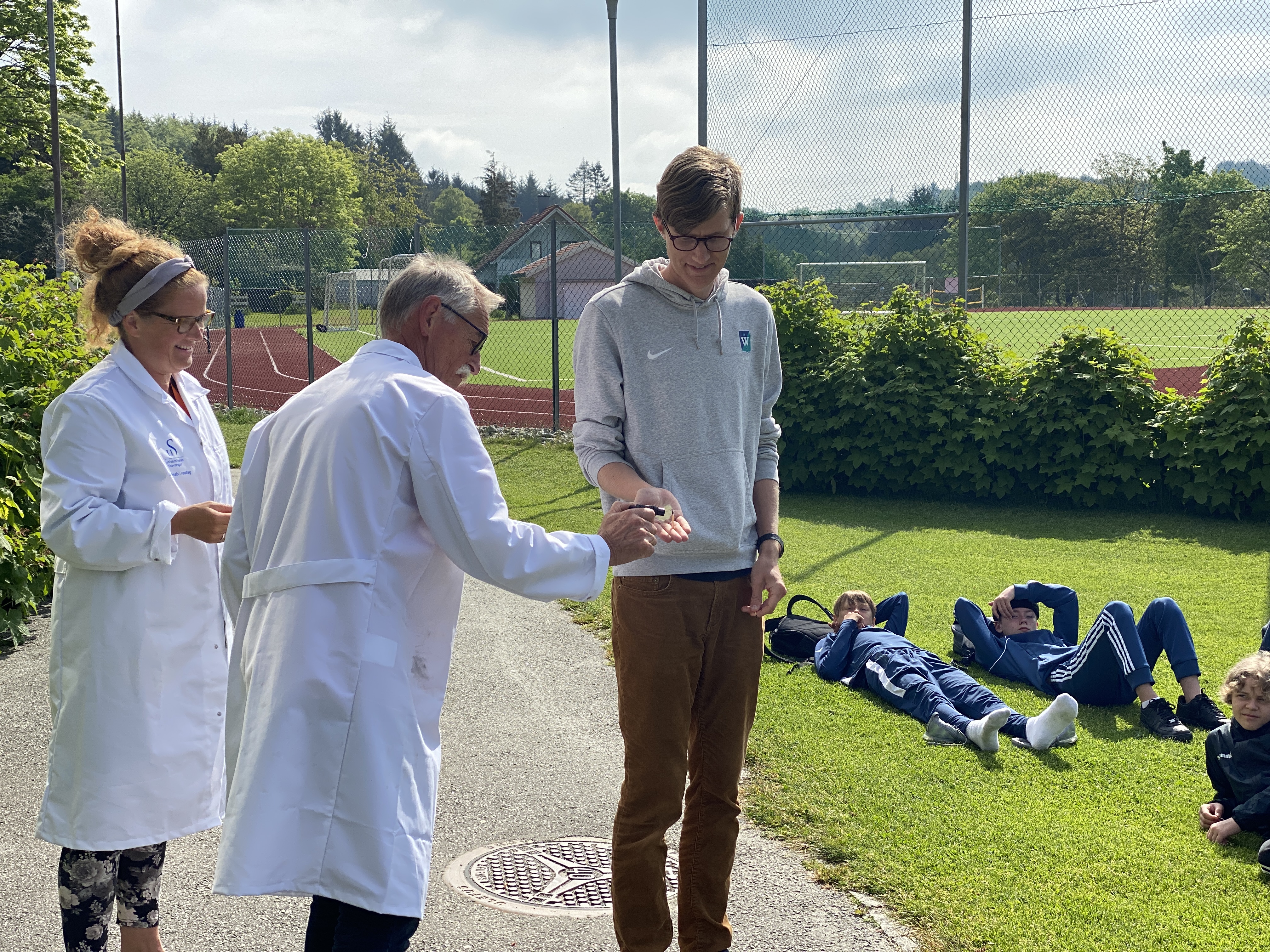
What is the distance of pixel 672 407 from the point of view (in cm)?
306

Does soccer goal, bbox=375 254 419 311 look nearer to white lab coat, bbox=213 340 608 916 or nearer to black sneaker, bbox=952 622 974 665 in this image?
white lab coat, bbox=213 340 608 916

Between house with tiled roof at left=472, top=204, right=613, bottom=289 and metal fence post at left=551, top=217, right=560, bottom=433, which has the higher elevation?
house with tiled roof at left=472, top=204, right=613, bottom=289

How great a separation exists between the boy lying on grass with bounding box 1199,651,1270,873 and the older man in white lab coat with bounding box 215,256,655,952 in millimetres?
2956

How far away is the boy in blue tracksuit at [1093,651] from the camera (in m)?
5.26

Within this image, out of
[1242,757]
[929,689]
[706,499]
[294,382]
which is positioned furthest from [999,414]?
[294,382]

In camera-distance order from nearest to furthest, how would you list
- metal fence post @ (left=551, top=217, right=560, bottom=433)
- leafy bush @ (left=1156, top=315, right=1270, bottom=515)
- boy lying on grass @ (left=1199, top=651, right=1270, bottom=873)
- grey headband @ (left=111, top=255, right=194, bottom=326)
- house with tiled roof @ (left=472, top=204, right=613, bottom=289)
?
grey headband @ (left=111, top=255, right=194, bottom=326) → boy lying on grass @ (left=1199, top=651, right=1270, bottom=873) → leafy bush @ (left=1156, top=315, right=1270, bottom=515) → metal fence post @ (left=551, top=217, right=560, bottom=433) → house with tiled roof @ (left=472, top=204, right=613, bottom=289)

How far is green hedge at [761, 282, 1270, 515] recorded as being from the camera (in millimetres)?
9992

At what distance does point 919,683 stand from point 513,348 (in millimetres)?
16189

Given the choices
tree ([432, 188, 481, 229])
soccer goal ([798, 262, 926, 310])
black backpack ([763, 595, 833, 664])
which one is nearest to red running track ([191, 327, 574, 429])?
soccer goal ([798, 262, 926, 310])

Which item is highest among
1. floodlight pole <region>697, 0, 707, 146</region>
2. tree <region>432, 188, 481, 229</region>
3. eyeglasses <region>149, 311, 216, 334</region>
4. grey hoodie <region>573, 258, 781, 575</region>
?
tree <region>432, 188, 481, 229</region>

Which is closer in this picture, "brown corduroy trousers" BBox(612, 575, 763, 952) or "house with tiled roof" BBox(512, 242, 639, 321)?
"brown corduroy trousers" BBox(612, 575, 763, 952)

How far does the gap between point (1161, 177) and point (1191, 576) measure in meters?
4.93

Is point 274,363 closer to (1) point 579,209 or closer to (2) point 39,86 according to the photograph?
(2) point 39,86

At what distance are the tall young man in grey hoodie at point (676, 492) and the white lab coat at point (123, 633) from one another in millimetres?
1170
